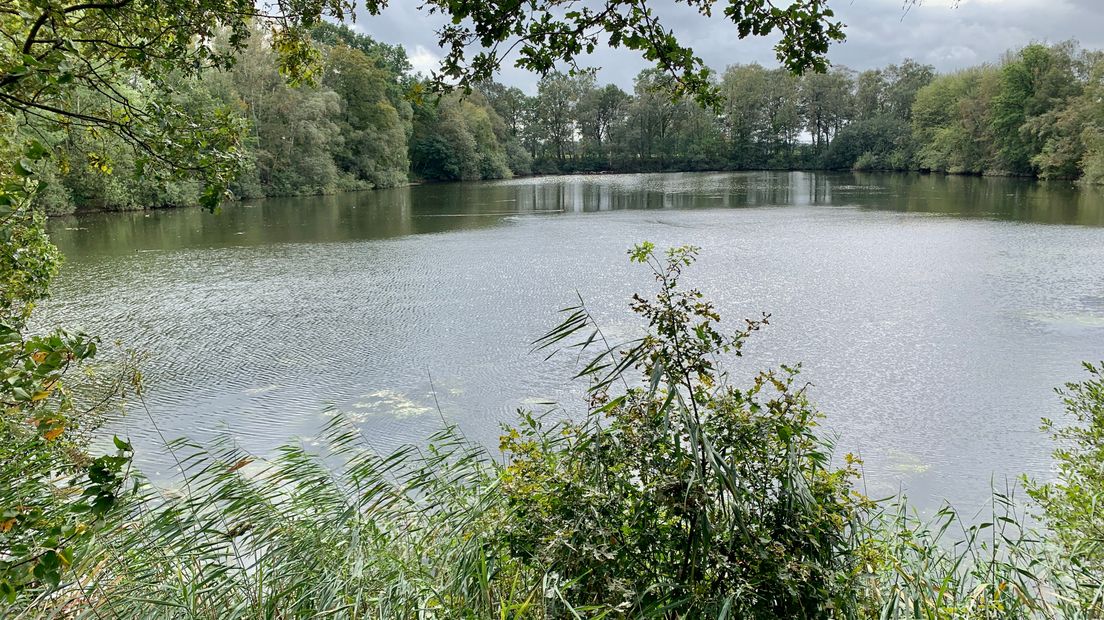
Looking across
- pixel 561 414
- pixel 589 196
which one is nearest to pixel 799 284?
pixel 561 414

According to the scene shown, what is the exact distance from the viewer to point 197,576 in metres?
3.03

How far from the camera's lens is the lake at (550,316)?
6.70m

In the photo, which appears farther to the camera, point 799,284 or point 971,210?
point 971,210

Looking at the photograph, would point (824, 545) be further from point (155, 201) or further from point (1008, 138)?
point (1008, 138)

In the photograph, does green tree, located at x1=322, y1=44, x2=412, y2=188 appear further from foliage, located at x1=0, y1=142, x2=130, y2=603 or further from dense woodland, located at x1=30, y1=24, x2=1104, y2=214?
foliage, located at x1=0, y1=142, x2=130, y2=603

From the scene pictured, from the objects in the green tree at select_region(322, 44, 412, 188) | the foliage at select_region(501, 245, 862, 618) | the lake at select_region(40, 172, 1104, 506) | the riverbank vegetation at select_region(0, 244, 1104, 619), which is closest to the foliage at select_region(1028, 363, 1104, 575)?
the riverbank vegetation at select_region(0, 244, 1104, 619)

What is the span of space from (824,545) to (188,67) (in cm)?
379

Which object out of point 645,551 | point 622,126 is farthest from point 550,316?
point 622,126

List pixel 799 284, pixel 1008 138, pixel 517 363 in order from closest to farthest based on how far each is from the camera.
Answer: pixel 517 363 → pixel 799 284 → pixel 1008 138

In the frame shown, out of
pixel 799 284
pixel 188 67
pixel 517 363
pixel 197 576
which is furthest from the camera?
pixel 799 284

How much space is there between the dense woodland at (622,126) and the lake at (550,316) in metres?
4.75

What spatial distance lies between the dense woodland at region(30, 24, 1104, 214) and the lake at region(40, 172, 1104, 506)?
475 cm

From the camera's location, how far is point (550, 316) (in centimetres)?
1078

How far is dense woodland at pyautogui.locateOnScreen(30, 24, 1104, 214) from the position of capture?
33.6m
